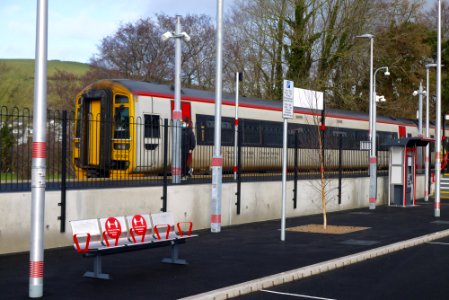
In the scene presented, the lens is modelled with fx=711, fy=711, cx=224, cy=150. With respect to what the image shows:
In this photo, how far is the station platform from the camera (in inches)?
358

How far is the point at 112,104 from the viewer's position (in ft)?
70.8

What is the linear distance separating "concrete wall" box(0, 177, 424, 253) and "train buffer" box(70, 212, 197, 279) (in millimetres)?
2622

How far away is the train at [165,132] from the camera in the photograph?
15359mm

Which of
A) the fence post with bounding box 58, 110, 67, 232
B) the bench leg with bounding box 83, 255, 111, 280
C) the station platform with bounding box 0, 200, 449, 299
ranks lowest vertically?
the station platform with bounding box 0, 200, 449, 299

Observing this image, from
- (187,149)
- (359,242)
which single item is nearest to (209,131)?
(187,149)

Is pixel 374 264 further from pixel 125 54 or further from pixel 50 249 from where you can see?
pixel 125 54

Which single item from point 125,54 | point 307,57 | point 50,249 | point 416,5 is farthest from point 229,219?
point 125,54

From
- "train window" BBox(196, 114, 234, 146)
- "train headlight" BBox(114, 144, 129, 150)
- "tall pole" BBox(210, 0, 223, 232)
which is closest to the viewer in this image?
"train headlight" BBox(114, 144, 129, 150)

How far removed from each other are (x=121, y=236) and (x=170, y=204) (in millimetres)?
5338

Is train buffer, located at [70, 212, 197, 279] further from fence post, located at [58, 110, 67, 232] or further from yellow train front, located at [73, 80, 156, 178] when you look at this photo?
yellow train front, located at [73, 80, 156, 178]

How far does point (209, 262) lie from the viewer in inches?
456

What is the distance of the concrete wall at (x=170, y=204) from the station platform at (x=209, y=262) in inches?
14.7

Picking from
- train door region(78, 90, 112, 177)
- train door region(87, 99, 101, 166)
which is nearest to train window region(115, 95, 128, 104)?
train door region(78, 90, 112, 177)

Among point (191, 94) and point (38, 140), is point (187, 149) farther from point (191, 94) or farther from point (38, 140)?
point (38, 140)
